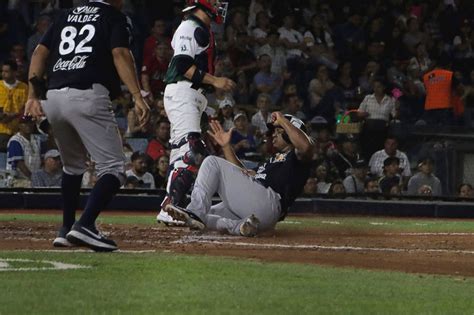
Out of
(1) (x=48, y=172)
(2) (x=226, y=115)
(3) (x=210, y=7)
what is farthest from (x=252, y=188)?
(2) (x=226, y=115)

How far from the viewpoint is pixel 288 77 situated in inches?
792

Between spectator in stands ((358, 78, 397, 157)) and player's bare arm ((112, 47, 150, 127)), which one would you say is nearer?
player's bare arm ((112, 47, 150, 127))

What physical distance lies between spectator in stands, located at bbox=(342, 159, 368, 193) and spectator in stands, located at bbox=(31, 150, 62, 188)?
11.8ft

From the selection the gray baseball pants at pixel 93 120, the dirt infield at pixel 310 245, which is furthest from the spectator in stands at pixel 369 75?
the gray baseball pants at pixel 93 120

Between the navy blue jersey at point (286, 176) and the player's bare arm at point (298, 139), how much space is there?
103 millimetres

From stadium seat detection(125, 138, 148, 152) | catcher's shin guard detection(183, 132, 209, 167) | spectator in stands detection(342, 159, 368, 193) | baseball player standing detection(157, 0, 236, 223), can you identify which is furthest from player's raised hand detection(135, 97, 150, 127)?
spectator in stands detection(342, 159, 368, 193)

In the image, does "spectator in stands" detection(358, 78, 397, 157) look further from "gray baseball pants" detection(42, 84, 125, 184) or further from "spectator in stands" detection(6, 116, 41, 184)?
"gray baseball pants" detection(42, 84, 125, 184)

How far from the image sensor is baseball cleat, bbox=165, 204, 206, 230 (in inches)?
424

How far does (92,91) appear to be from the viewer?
896cm

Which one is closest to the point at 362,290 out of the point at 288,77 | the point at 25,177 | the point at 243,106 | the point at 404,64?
the point at 25,177

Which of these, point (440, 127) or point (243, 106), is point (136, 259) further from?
point (243, 106)

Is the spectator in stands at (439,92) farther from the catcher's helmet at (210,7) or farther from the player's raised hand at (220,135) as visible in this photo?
the player's raised hand at (220,135)

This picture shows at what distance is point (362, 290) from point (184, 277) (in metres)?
1.07

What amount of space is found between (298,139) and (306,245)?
3.00 ft
